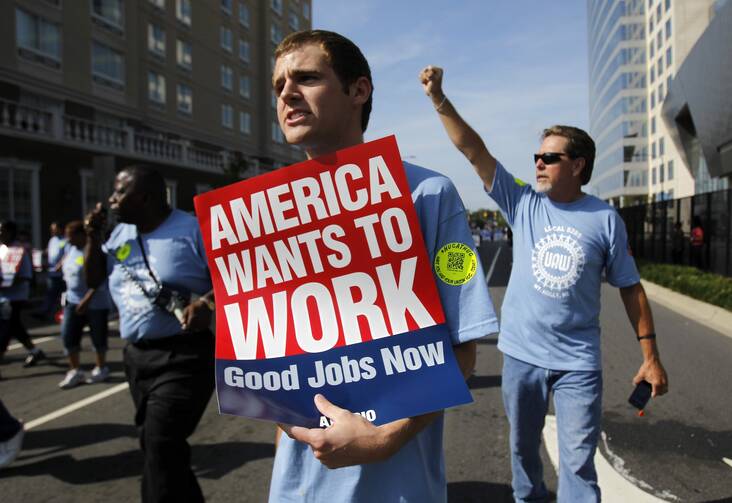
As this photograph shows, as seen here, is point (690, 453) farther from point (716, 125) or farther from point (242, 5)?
point (242, 5)

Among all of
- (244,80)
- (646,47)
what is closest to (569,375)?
(244,80)

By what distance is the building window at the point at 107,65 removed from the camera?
24734 millimetres

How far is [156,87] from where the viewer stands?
29984 millimetres

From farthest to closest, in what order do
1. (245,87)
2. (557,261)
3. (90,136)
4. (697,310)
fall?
(245,87) < (90,136) < (697,310) < (557,261)

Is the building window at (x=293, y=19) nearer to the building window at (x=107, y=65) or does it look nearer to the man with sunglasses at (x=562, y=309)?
the building window at (x=107, y=65)

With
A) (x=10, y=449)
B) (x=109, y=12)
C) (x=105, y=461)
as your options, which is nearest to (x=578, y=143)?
(x=105, y=461)

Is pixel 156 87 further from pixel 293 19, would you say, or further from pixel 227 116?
pixel 293 19

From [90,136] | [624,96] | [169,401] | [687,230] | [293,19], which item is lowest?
[169,401]

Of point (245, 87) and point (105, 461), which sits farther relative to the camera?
point (245, 87)

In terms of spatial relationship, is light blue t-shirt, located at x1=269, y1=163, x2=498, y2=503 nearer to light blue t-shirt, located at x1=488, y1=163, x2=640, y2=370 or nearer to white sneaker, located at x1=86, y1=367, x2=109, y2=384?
light blue t-shirt, located at x1=488, y1=163, x2=640, y2=370

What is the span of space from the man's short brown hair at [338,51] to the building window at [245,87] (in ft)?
132

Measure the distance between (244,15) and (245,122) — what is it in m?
7.56

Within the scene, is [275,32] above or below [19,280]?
above

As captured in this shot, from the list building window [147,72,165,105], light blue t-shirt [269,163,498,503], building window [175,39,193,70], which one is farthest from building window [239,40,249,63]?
light blue t-shirt [269,163,498,503]
